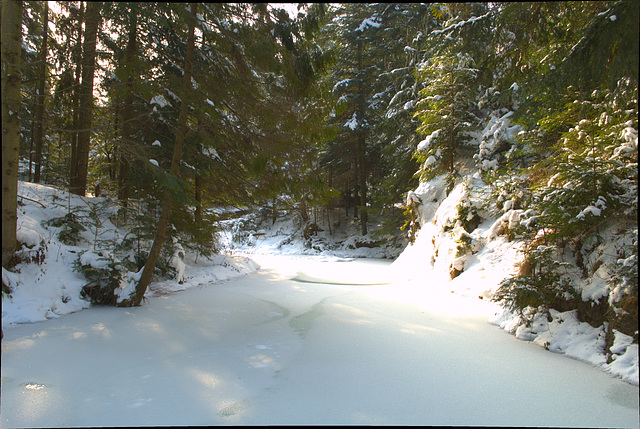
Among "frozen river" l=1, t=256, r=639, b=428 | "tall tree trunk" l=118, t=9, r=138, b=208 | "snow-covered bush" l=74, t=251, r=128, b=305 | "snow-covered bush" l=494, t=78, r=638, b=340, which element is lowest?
"frozen river" l=1, t=256, r=639, b=428

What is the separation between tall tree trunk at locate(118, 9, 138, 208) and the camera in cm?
504

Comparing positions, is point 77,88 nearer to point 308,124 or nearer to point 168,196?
point 168,196

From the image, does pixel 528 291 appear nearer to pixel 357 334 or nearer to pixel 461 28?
pixel 357 334

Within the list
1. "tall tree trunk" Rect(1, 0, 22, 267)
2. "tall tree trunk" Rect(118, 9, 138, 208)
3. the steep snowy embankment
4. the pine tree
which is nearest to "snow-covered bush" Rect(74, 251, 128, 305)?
"tall tree trunk" Rect(1, 0, 22, 267)

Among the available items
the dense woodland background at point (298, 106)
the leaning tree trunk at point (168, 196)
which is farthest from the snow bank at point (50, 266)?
the dense woodland background at point (298, 106)

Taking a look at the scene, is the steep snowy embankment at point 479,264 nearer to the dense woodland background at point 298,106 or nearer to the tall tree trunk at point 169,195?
the dense woodland background at point 298,106

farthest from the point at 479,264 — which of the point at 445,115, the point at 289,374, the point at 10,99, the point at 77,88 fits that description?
the point at 77,88

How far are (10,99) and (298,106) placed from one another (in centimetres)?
420

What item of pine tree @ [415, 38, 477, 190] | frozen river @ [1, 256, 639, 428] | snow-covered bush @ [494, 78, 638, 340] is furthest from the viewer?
pine tree @ [415, 38, 477, 190]

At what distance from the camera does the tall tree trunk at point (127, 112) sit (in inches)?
198

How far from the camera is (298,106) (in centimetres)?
612

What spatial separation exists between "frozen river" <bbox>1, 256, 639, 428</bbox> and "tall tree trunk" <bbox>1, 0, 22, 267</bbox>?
1.84 metres

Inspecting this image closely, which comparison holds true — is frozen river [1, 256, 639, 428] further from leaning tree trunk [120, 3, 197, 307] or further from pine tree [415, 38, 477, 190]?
pine tree [415, 38, 477, 190]

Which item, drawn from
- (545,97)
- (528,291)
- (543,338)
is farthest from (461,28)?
(543,338)
